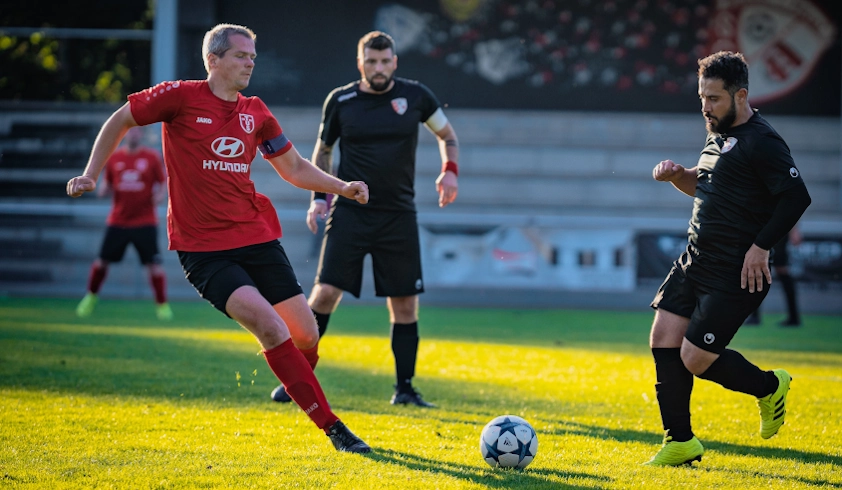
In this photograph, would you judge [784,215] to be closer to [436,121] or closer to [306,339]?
[306,339]

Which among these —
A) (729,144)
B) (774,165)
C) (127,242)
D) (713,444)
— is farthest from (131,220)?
(774,165)

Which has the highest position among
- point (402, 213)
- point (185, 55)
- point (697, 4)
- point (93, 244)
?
point (697, 4)

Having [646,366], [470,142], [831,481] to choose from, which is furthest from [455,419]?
[470,142]

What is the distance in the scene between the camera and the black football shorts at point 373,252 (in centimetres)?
674

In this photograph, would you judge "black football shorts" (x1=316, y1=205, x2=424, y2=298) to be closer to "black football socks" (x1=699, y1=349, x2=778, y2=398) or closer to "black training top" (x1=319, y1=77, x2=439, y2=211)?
"black training top" (x1=319, y1=77, x2=439, y2=211)

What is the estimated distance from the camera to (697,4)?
1969 cm

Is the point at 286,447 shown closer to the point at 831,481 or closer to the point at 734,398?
the point at 831,481

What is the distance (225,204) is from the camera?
492 centimetres

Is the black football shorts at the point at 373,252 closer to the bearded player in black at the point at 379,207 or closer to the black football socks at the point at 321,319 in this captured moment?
the bearded player in black at the point at 379,207

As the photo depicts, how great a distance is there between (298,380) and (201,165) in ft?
3.77

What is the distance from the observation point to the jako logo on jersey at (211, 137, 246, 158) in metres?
4.91

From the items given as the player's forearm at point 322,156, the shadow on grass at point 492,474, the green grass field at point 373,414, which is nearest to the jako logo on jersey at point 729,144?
the green grass field at point 373,414

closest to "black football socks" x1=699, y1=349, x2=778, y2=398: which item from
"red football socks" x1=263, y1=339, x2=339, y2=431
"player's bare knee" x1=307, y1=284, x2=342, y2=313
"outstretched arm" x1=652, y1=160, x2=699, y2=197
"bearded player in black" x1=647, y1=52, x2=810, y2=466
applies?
"bearded player in black" x1=647, y1=52, x2=810, y2=466

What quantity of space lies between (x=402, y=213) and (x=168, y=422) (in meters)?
2.15
